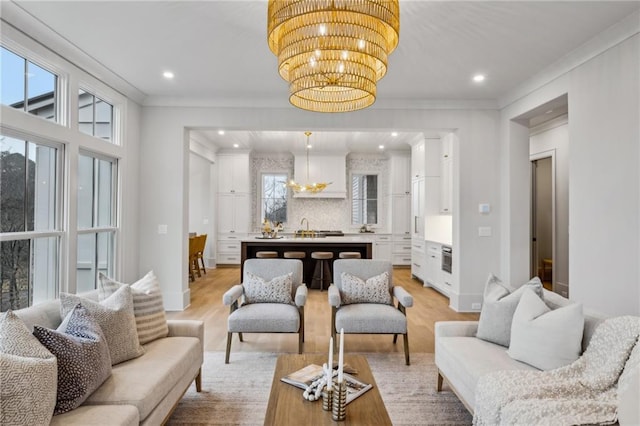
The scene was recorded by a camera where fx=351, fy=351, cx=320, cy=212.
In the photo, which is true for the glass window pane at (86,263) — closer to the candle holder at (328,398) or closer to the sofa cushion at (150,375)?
the sofa cushion at (150,375)

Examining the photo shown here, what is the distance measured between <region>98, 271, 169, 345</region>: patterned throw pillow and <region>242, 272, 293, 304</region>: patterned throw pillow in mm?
1044

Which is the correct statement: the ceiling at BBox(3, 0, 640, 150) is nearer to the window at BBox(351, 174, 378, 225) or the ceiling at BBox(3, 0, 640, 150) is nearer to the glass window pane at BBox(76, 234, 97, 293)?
the glass window pane at BBox(76, 234, 97, 293)

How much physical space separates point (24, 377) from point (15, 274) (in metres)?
2.17

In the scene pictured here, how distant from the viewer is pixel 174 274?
15.8ft

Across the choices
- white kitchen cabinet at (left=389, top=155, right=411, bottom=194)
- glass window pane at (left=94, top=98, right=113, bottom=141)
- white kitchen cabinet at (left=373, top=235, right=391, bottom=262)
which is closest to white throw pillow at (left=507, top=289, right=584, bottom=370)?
glass window pane at (left=94, top=98, right=113, bottom=141)

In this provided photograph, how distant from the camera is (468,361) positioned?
7.07 ft

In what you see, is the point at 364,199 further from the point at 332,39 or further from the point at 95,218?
the point at 332,39

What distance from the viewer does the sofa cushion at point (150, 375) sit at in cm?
170

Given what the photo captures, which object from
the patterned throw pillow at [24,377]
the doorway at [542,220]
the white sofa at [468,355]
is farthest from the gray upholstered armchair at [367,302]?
the doorway at [542,220]

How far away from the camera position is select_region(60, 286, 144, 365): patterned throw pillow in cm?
Answer: 197

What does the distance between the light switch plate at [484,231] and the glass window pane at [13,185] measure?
16.8 ft

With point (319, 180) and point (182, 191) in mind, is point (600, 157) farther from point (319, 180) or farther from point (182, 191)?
point (319, 180)

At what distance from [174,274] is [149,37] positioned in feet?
9.76

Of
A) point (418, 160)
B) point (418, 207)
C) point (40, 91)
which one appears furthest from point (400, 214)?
point (40, 91)
